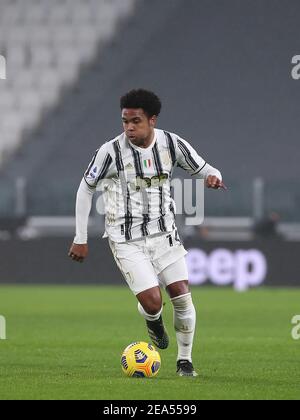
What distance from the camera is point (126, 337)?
40.0 ft

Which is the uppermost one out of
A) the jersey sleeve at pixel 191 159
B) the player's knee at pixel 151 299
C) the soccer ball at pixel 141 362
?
the jersey sleeve at pixel 191 159

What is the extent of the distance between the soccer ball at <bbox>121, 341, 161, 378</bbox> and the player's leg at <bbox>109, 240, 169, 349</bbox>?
10.5 inches

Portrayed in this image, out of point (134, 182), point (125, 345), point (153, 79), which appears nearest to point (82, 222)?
point (134, 182)

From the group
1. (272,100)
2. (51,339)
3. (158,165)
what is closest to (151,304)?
(158,165)

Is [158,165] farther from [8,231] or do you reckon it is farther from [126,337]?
[8,231]

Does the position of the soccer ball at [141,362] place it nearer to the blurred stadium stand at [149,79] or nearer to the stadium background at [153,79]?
the stadium background at [153,79]

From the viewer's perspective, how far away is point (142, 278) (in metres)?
8.23

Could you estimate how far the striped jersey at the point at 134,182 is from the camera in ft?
27.1

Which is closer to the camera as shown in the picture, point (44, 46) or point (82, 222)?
point (82, 222)

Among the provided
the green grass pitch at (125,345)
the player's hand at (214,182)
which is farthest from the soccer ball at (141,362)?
the player's hand at (214,182)

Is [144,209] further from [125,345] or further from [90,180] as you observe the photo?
[125,345]

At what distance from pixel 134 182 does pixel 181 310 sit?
1005 millimetres

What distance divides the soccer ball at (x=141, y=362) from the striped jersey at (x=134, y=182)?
823 mm

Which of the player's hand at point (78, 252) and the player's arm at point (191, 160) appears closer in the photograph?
A: the player's hand at point (78, 252)
